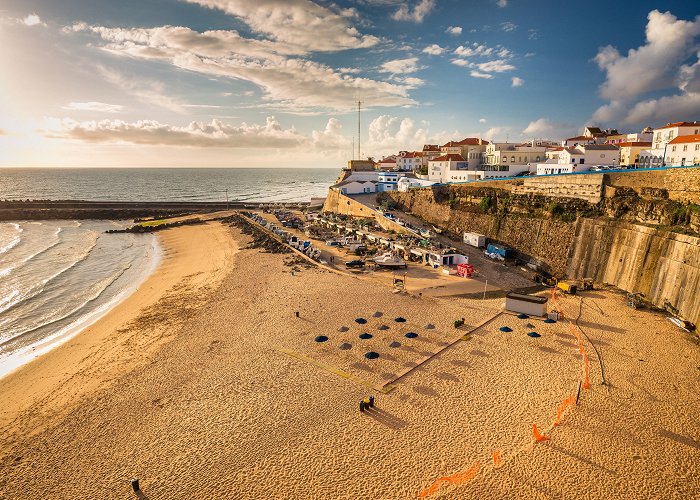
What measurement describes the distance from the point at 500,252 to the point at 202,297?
3098cm

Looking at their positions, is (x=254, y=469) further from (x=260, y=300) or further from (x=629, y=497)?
(x=260, y=300)

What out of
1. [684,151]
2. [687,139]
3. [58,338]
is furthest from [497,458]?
[687,139]

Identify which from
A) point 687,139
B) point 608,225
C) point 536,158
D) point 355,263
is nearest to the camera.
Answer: point 608,225

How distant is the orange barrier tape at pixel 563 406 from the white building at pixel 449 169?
162ft

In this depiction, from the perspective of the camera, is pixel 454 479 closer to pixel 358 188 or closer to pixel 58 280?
pixel 58 280

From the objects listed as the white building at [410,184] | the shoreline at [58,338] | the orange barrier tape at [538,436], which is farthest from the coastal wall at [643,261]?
the shoreline at [58,338]

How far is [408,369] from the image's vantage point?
61.1ft

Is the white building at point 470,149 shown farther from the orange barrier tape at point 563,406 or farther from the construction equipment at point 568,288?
the orange barrier tape at point 563,406

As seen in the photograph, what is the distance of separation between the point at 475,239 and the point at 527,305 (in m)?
19.9

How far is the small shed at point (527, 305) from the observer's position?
81.3 ft

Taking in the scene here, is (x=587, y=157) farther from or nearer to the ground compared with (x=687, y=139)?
nearer to the ground

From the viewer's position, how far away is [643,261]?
2797cm

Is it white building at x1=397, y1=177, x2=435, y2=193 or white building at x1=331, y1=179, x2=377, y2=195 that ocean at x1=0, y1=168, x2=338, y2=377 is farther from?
white building at x1=397, y1=177, x2=435, y2=193

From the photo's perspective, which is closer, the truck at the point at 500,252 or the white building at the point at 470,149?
the truck at the point at 500,252
